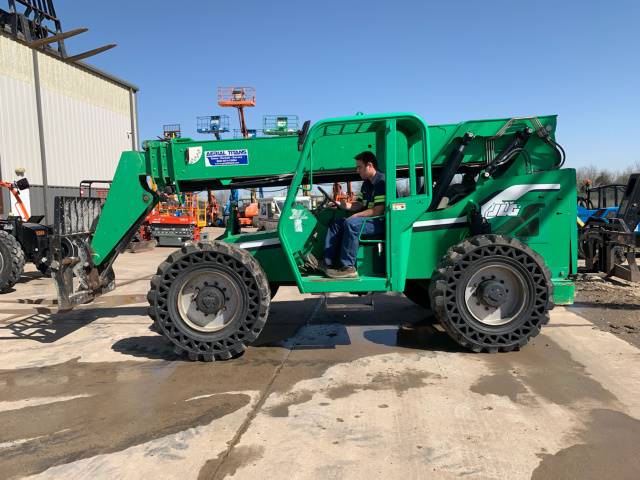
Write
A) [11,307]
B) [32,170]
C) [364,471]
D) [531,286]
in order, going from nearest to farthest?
[364,471], [531,286], [11,307], [32,170]

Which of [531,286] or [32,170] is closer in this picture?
[531,286]

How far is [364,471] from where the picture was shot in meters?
2.87

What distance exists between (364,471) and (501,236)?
2894mm

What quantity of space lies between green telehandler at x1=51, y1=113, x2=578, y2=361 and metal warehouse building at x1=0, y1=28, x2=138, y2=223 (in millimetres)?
15043

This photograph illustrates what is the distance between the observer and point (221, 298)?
4902 mm

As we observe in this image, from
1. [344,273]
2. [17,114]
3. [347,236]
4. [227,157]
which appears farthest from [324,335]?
[17,114]

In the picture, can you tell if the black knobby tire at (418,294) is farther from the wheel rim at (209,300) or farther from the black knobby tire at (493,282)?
the wheel rim at (209,300)

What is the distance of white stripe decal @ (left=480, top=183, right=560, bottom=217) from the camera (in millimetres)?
5039

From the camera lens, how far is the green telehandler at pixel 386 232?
4.83 m

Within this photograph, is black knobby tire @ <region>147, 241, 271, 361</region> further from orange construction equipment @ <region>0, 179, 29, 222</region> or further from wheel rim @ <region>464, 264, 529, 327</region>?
orange construction equipment @ <region>0, 179, 29, 222</region>

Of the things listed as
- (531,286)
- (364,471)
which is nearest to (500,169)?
(531,286)

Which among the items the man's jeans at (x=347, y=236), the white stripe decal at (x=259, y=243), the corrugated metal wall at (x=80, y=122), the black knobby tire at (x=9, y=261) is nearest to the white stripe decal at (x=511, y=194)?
the man's jeans at (x=347, y=236)

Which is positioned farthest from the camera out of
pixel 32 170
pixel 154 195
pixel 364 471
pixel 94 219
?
pixel 32 170

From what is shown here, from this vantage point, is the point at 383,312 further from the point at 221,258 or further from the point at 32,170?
the point at 32,170
